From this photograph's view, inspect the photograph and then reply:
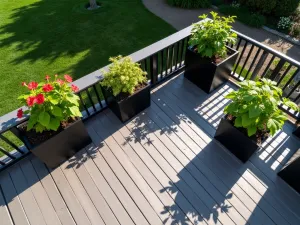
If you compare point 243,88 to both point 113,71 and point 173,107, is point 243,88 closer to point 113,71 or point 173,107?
point 173,107

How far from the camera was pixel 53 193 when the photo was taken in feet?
8.06

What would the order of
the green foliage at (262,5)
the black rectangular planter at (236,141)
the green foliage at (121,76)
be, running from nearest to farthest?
the black rectangular planter at (236,141)
the green foliage at (121,76)
the green foliage at (262,5)

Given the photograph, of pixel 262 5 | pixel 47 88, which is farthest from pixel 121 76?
pixel 262 5

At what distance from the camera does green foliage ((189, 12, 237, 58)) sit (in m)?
2.80

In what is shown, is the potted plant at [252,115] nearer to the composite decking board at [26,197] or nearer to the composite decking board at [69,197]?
the composite decking board at [69,197]

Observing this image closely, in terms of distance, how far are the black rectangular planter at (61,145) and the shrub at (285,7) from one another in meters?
6.93

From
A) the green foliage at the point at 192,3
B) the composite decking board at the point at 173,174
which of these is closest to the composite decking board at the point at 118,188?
the composite decking board at the point at 173,174

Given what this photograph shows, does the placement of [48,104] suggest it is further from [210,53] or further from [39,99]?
[210,53]

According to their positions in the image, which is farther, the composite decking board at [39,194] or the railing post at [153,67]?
the railing post at [153,67]

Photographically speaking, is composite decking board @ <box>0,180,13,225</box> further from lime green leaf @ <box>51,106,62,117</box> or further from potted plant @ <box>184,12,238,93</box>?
potted plant @ <box>184,12,238,93</box>

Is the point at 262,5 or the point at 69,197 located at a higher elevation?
the point at 262,5

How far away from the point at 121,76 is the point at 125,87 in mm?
201

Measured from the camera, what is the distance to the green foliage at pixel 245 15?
6.00m

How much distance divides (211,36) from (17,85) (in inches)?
165
